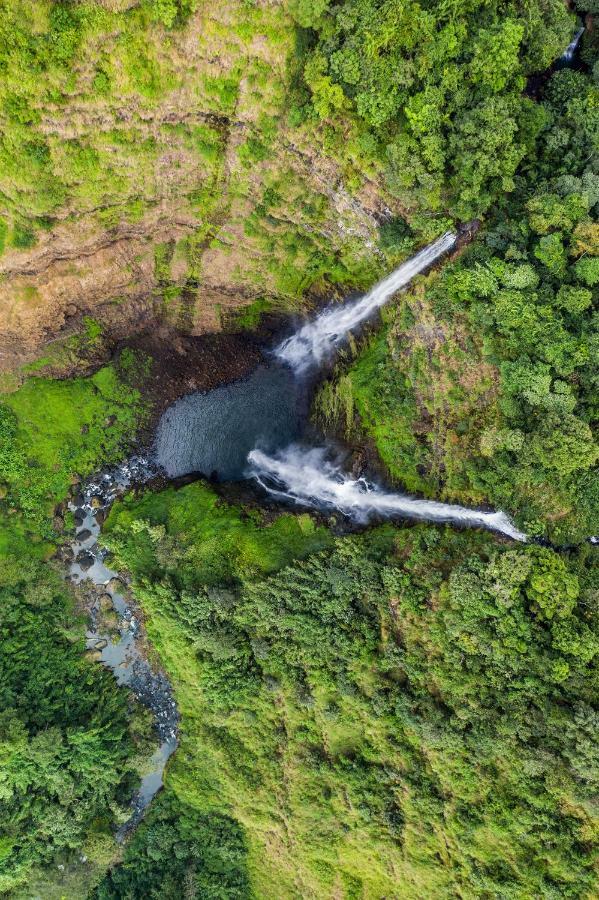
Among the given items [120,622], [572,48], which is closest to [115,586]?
[120,622]

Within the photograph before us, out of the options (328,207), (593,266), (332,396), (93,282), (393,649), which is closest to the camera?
(593,266)

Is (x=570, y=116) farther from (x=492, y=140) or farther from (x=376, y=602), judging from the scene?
(x=376, y=602)

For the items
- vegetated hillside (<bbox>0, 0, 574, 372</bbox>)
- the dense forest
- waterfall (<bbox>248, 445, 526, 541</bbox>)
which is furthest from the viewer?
waterfall (<bbox>248, 445, 526, 541</bbox>)

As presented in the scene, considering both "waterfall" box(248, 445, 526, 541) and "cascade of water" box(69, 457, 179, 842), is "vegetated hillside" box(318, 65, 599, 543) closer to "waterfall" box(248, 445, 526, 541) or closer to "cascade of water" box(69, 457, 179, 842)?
"waterfall" box(248, 445, 526, 541)

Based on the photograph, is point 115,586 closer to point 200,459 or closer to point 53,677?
point 53,677

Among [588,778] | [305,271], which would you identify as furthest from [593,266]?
[588,778]

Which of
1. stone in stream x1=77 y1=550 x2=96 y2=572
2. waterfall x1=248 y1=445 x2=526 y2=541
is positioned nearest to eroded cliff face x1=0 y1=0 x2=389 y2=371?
waterfall x1=248 y1=445 x2=526 y2=541

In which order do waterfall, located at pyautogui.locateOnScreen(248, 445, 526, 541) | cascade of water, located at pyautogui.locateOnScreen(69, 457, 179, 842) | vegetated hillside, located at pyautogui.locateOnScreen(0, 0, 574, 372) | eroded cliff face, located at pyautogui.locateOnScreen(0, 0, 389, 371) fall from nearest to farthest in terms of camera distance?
vegetated hillside, located at pyautogui.locateOnScreen(0, 0, 574, 372)
eroded cliff face, located at pyautogui.locateOnScreen(0, 0, 389, 371)
waterfall, located at pyautogui.locateOnScreen(248, 445, 526, 541)
cascade of water, located at pyautogui.locateOnScreen(69, 457, 179, 842)
